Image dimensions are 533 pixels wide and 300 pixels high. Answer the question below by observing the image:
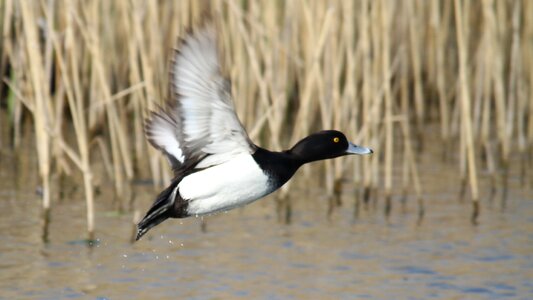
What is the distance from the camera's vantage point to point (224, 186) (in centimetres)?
536

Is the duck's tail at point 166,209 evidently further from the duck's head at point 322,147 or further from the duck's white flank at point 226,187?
the duck's head at point 322,147

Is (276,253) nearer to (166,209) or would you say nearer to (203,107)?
(166,209)

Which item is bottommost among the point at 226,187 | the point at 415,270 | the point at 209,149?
the point at 415,270

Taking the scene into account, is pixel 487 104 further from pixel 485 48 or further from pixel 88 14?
pixel 88 14

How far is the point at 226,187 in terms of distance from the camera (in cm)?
536

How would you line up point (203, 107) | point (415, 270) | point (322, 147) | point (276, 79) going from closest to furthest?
point (203, 107) → point (322, 147) → point (415, 270) → point (276, 79)

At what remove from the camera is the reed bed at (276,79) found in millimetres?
7305

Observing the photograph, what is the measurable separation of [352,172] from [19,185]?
115 inches

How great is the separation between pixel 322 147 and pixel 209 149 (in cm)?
71

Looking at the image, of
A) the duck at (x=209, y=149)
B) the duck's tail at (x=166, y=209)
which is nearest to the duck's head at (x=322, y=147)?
the duck at (x=209, y=149)

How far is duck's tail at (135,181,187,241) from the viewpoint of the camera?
5.39 m

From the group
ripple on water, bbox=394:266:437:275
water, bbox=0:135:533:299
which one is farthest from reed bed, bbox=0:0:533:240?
ripple on water, bbox=394:266:437:275

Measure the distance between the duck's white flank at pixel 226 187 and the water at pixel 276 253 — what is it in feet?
3.17

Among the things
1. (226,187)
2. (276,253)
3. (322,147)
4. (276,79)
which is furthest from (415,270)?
(276,79)
